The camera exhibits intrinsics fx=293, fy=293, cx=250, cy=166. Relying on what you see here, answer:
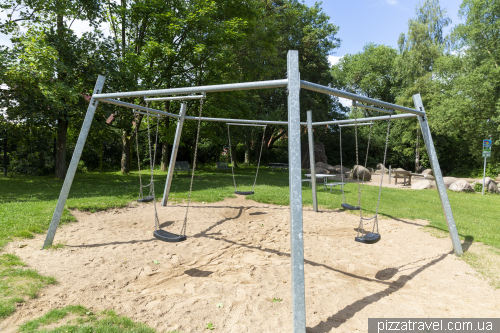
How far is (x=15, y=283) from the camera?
11.2 ft

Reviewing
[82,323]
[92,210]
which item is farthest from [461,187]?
[82,323]

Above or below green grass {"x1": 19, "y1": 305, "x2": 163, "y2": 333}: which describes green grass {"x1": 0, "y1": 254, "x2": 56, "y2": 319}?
above

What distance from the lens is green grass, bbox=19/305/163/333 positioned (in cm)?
263

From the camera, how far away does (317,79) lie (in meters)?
23.7

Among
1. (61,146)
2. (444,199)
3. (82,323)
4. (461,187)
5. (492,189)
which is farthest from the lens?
(492,189)

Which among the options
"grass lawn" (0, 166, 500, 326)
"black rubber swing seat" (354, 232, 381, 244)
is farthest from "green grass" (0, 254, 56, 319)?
"black rubber swing seat" (354, 232, 381, 244)

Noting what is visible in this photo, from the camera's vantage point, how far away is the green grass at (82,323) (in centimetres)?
263

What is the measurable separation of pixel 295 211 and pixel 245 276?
63.7 inches

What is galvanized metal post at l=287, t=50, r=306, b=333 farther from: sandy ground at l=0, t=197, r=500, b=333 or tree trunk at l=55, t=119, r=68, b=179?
tree trunk at l=55, t=119, r=68, b=179

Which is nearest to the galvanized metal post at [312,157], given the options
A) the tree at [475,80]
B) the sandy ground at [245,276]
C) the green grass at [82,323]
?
the sandy ground at [245,276]

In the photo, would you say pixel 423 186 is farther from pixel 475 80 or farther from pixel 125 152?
pixel 125 152

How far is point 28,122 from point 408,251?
44.3 feet

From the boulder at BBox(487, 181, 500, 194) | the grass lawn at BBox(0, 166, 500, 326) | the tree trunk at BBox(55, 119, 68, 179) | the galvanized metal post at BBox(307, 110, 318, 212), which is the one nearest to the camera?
the grass lawn at BBox(0, 166, 500, 326)

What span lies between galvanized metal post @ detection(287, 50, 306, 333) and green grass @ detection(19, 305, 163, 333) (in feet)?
4.34
